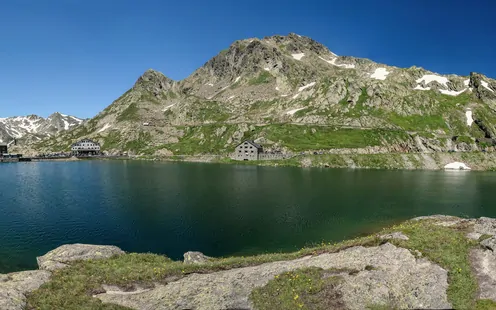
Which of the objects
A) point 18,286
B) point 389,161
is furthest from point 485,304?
point 389,161

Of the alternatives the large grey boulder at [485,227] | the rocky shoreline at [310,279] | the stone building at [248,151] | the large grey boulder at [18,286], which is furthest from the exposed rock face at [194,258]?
the stone building at [248,151]

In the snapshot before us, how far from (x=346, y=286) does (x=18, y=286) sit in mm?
27813

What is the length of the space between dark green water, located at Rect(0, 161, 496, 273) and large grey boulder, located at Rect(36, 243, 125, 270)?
7.32 m

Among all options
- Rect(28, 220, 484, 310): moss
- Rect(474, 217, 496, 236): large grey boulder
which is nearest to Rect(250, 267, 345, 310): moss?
Rect(28, 220, 484, 310): moss

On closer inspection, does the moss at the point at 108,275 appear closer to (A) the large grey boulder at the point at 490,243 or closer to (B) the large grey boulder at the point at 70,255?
(B) the large grey boulder at the point at 70,255

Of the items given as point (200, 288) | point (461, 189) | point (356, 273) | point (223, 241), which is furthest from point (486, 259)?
point (461, 189)

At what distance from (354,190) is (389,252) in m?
65.6

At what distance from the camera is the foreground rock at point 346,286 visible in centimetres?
2203

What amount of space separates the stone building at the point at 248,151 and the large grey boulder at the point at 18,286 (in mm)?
168012

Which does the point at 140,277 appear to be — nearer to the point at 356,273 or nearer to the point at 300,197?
the point at 356,273

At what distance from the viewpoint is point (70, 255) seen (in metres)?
31.8

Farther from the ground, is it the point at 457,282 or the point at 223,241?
the point at 457,282

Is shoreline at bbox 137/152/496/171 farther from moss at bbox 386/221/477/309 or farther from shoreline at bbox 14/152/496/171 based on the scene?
moss at bbox 386/221/477/309

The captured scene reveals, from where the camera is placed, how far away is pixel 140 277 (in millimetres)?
26781
